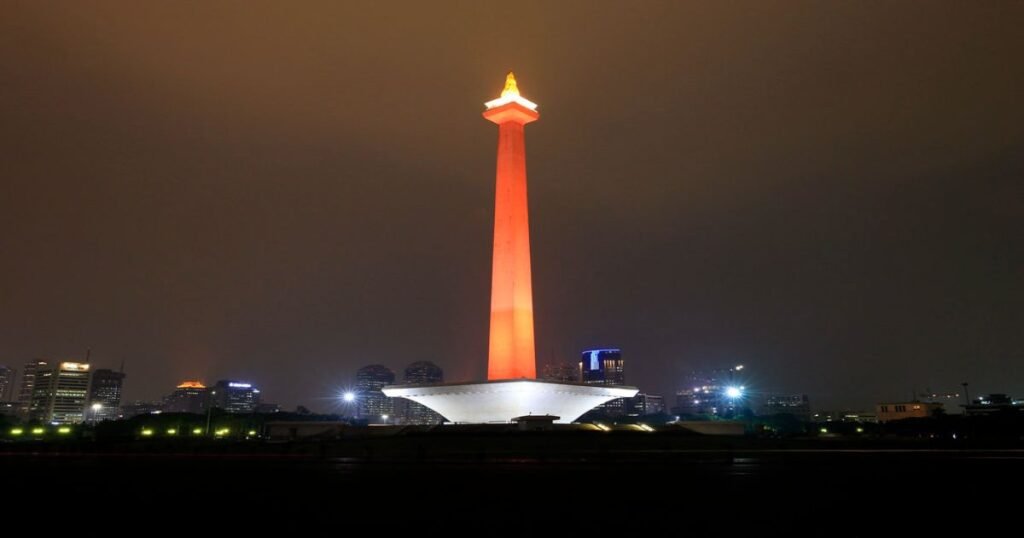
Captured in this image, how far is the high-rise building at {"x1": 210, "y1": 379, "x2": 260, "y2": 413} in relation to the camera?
522ft

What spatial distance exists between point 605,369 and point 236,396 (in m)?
90.8

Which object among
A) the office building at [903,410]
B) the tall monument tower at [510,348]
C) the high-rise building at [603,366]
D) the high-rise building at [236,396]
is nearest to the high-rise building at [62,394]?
the high-rise building at [236,396]

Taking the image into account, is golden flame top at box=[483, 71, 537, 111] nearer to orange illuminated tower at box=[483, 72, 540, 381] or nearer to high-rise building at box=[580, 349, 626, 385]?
orange illuminated tower at box=[483, 72, 540, 381]

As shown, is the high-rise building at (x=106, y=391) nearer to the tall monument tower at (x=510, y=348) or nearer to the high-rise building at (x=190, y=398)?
the high-rise building at (x=190, y=398)

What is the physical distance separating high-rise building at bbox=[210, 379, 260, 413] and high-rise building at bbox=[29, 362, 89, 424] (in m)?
27.9

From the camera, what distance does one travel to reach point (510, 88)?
169 feet

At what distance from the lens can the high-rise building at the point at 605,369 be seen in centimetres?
13335

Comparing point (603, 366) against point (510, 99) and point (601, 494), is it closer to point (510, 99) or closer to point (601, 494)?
point (510, 99)

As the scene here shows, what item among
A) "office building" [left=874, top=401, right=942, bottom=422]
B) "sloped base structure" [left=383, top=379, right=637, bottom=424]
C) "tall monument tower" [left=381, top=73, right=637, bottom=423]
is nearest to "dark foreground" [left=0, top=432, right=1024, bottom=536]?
"sloped base structure" [left=383, top=379, right=637, bottom=424]

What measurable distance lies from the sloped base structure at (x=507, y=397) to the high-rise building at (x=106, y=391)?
14523cm

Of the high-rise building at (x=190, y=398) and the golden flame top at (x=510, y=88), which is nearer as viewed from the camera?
the golden flame top at (x=510, y=88)

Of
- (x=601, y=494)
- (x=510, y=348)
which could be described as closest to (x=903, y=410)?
(x=510, y=348)

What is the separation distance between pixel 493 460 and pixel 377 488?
34.7 ft

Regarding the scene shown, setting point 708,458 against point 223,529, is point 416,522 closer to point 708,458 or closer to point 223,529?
point 223,529
